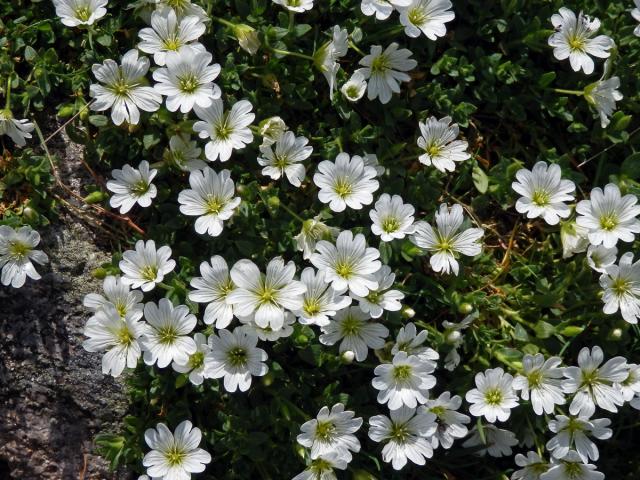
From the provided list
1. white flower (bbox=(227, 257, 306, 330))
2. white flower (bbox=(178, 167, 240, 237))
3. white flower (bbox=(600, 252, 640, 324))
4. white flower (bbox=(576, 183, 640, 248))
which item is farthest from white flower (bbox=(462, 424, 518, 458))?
white flower (bbox=(178, 167, 240, 237))

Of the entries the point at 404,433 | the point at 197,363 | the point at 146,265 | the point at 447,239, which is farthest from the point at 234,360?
the point at 447,239

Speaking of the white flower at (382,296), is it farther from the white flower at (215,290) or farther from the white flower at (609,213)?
the white flower at (609,213)

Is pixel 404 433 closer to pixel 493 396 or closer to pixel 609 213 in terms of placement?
pixel 493 396

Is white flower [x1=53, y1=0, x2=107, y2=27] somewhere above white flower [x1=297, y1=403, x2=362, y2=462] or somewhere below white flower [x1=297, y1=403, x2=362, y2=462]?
above

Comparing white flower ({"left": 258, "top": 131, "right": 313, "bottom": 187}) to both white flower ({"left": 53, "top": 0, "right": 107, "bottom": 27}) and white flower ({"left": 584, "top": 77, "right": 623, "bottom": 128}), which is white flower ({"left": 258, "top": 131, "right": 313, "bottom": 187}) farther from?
white flower ({"left": 584, "top": 77, "right": 623, "bottom": 128})

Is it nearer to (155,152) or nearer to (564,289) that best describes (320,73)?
(155,152)

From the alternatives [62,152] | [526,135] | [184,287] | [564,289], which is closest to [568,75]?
[526,135]

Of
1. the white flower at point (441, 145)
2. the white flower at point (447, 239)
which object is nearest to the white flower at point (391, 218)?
the white flower at point (447, 239)
